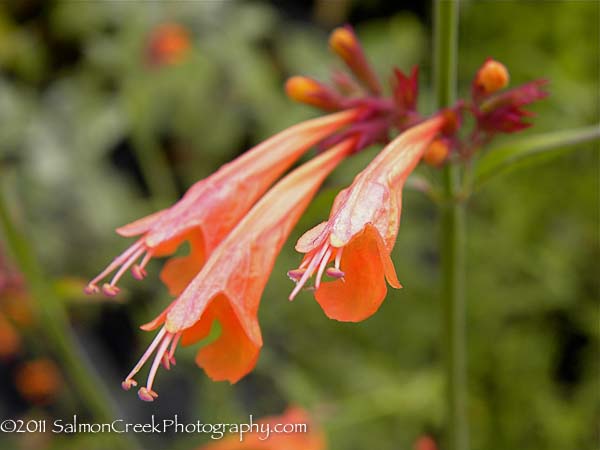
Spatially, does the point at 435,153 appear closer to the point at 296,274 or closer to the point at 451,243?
the point at 451,243

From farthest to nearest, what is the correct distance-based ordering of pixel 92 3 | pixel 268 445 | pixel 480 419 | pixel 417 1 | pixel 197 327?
pixel 417 1
pixel 92 3
pixel 480 419
pixel 268 445
pixel 197 327

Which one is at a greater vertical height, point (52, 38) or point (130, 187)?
point (52, 38)

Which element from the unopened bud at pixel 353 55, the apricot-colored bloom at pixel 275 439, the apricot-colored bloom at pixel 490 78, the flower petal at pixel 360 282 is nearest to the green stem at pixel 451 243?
the apricot-colored bloom at pixel 490 78

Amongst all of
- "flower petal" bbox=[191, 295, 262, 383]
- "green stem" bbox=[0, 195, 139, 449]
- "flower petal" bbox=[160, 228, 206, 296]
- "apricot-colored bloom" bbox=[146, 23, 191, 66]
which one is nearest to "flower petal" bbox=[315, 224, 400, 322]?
"flower petal" bbox=[191, 295, 262, 383]

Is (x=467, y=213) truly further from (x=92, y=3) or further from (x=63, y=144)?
(x=92, y=3)

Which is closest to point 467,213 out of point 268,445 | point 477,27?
point 477,27

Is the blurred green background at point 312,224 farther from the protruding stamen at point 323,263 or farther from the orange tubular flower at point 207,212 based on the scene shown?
the protruding stamen at point 323,263
